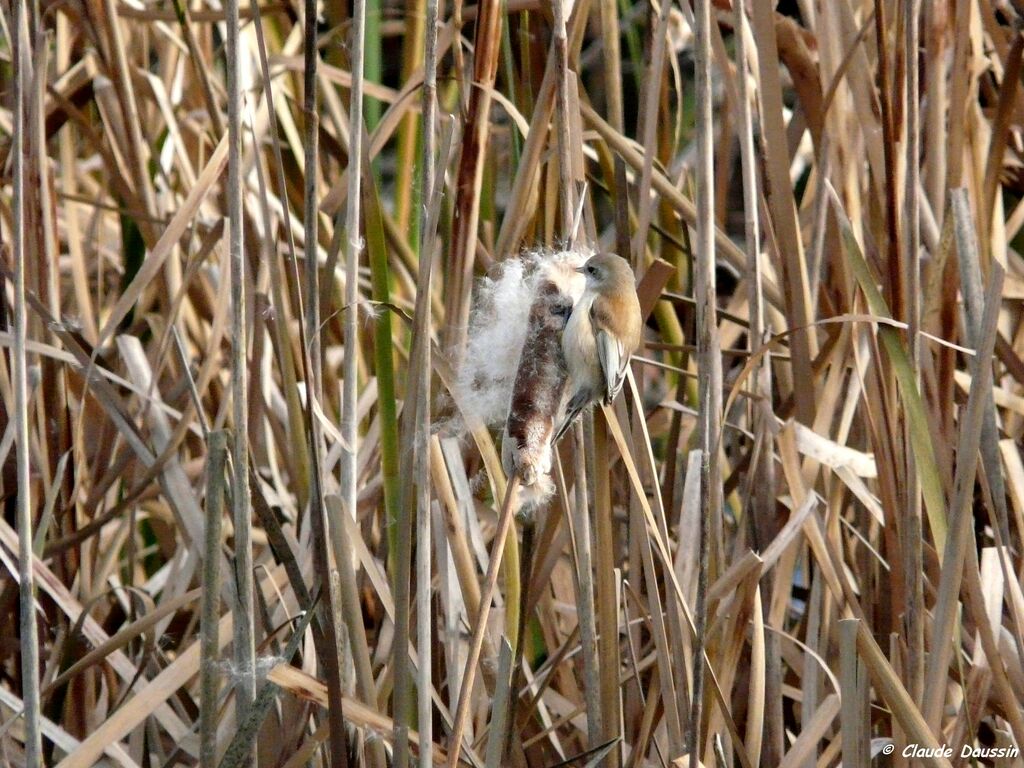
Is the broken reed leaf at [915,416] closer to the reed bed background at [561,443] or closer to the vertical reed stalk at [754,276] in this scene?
the reed bed background at [561,443]

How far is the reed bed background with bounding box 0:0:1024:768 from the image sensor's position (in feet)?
3.69

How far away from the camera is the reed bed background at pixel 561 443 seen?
3.69 feet

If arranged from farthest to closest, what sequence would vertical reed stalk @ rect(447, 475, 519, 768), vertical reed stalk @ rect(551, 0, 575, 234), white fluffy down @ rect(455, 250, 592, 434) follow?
white fluffy down @ rect(455, 250, 592, 434)
vertical reed stalk @ rect(551, 0, 575, 234)
vertical reed stalk @ rect(447, 475, 519, 768)

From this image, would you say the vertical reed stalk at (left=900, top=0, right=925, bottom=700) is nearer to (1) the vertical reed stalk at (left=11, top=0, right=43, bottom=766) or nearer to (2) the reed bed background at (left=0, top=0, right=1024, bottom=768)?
(2) the reed bed background at (left=0, top=0, right=1024, bottom=768)

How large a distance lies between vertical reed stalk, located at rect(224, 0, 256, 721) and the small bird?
0.99ft

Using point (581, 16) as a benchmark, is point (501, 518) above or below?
below

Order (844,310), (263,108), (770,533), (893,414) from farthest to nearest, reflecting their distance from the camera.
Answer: (263,108) → (844,310) → (770,533) → (893,414)

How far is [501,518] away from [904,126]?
602mm

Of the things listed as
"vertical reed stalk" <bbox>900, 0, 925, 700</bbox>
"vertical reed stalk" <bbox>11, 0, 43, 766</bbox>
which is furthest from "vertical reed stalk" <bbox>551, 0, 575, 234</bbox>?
"vertical reed stalk" <bbox>11, 0, 43, 766</bbox>

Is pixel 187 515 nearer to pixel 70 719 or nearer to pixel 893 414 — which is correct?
pixel 70 719

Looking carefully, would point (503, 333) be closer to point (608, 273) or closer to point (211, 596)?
point (608, 273)

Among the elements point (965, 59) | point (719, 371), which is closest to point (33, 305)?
point (719, 371)

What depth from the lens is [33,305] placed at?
1507mm

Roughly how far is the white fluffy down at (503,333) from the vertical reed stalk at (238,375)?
10.1 inches
